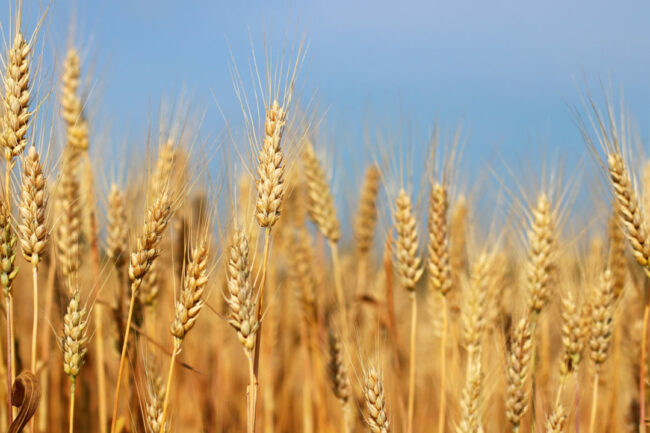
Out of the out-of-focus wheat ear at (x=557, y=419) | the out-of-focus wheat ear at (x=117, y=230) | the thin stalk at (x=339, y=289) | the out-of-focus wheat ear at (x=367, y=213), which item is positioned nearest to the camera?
the out-of-focus wheat ear at (x=557, y=419)

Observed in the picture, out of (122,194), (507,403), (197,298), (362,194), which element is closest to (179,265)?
(122,194)

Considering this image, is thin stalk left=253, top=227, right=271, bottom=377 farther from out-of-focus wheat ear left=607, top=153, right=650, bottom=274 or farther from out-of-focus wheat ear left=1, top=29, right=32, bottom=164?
out-of-focus wheat ear left=607, top=153, right=650, bottom=274

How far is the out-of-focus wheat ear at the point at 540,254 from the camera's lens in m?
2.92

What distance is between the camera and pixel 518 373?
2.58 m

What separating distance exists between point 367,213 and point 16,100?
2780 millimetres

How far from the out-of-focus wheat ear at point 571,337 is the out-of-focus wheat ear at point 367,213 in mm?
1857

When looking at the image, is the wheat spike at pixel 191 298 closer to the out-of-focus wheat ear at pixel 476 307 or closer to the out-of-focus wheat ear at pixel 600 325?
the out-of-focus wheat ear at pixel 476 307

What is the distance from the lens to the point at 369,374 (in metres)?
2.32

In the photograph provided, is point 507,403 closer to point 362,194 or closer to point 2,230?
point 2,230

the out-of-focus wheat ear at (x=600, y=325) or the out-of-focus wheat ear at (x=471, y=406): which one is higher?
the out-of-focus wheat ear at (x=600, y=325)

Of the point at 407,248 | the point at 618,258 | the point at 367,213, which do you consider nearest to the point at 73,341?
the point at 407,248

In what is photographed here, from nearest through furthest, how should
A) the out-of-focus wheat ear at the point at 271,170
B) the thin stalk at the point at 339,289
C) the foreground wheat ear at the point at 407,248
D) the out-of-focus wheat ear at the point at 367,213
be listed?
the out-of-focus wheat ear at the point at 271,170
the foreground wheat ear at the point at 407,248
the thin stalk at the point at 339,289
the out-of-focus wheat ear at the point at 367,213

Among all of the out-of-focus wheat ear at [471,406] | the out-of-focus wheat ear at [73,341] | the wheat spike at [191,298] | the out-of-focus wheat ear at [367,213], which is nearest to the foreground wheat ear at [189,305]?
the wheat spike at [191,298]

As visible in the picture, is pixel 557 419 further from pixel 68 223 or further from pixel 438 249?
pixel 68 223
